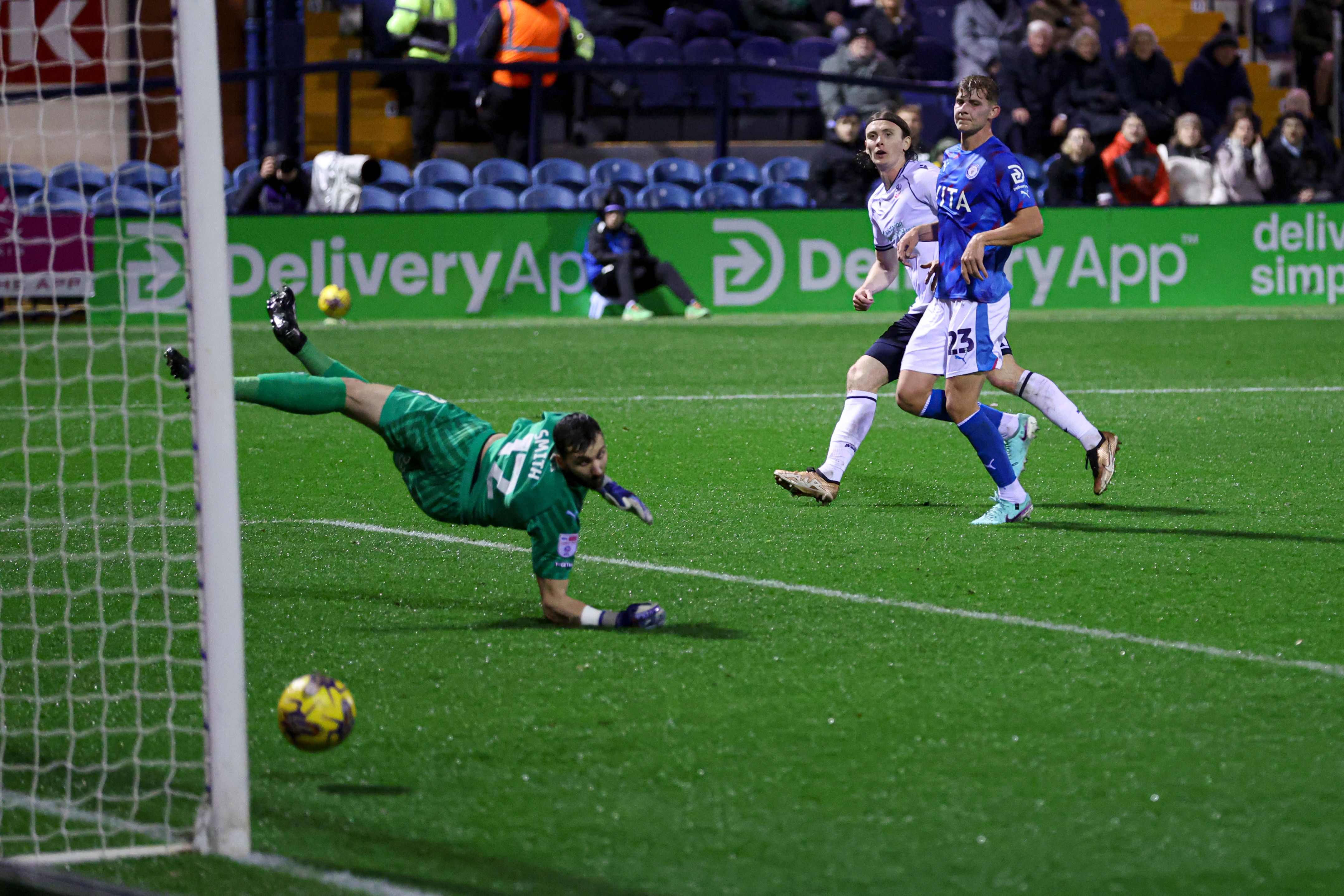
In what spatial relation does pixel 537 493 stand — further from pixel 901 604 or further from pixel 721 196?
pixel 721 196

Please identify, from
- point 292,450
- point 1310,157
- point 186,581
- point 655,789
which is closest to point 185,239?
point 655,789

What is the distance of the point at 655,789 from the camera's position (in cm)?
363

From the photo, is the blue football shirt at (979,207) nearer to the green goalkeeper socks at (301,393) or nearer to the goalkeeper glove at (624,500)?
the goalkeeper glove at (624,500)

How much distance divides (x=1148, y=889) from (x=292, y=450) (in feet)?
A: 22.4

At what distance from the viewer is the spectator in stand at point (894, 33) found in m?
19.4

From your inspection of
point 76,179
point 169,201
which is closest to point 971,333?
point 169,201

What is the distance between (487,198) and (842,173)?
12.2ft

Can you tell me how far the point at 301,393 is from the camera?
17.4ft

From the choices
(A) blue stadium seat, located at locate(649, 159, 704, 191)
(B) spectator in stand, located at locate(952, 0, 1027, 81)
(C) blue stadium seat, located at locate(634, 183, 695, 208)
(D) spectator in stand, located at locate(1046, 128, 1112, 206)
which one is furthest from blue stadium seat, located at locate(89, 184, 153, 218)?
(B) spectator in stand, located at locate(952, 0, 1027, 81)

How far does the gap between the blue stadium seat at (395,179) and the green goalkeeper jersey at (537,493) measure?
1305cm

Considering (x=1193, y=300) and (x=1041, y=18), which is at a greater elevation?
(x=1041, y=18)

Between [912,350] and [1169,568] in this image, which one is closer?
[1169,568]

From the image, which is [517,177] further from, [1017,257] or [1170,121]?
[1170,121]

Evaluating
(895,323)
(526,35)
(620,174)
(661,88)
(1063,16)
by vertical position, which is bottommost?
(620,174)
